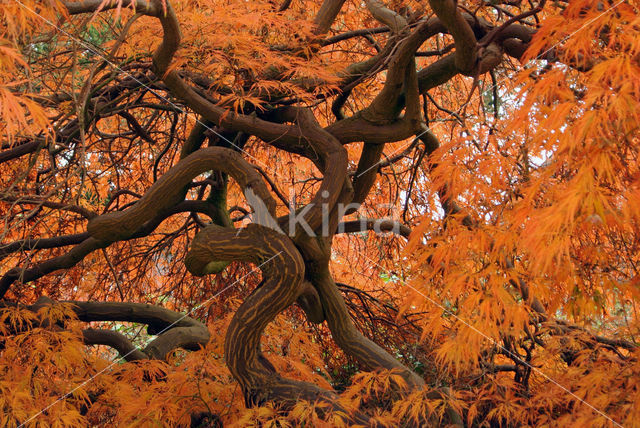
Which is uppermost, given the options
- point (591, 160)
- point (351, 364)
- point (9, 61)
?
point (9, 61)

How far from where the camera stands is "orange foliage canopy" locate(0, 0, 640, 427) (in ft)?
5.50

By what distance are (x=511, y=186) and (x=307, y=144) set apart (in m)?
1.00

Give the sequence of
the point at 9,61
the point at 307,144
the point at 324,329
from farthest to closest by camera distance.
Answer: the point at 324,329, the point at 307,144, the point at 9,61

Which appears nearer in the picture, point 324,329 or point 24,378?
point 24,378

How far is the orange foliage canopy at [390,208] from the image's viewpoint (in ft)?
5.50

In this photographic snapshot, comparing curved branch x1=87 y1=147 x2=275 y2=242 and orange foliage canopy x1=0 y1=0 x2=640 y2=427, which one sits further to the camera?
curved branch x1=87 y1=147 x2=275 y2=242

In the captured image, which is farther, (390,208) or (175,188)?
(390,208)

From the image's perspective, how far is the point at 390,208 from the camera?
3.95 meters

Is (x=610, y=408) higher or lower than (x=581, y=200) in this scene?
lower

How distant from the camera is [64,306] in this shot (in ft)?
9.82

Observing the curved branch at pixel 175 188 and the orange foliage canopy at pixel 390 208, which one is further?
the curved branch at pixel 175 188

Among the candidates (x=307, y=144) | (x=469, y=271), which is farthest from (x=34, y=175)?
(x=469, y=271)

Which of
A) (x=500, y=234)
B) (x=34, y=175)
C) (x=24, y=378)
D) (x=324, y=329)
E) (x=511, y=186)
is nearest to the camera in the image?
(x=500, y=234)

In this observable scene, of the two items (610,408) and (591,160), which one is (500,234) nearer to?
(591,160)
